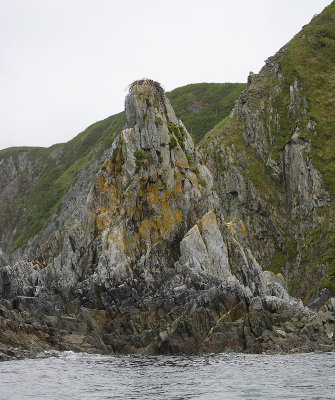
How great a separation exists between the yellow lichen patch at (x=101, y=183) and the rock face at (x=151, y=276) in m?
0.19

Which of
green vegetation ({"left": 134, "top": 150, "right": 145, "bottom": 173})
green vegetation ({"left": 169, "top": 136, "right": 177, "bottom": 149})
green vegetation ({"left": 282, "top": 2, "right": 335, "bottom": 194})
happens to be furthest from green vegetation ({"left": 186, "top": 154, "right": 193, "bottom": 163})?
green vegetation ({"left": 282, "top": 2, "right": 335, "bottom": 194})

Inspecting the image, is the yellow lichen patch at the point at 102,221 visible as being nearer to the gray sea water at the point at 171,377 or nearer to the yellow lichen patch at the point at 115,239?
the yellow lichen patch at the point at 115,239

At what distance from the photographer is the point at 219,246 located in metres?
60.2

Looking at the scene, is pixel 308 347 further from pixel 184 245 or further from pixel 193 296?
pixel 184 245

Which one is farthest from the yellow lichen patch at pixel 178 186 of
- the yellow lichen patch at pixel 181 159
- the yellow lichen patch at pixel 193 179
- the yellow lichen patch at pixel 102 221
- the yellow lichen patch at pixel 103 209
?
the yellow lichen patch at pixel 102 221

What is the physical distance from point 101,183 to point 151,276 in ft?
58.6

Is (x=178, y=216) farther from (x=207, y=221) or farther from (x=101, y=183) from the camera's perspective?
(x=101, y=183)

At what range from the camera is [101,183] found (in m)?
69.7

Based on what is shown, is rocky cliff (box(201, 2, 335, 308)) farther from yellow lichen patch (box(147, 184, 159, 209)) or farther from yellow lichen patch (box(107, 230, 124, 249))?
yellow lichen patch (box(107, 230, 124, 249))


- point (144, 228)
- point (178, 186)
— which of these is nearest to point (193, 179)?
point (178, 186)

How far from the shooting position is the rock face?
4806 centimetres

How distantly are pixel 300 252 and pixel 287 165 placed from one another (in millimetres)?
24173

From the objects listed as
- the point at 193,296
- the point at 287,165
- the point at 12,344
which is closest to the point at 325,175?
the point at 287,165

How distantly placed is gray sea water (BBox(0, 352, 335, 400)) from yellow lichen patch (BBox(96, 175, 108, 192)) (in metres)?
29.4
